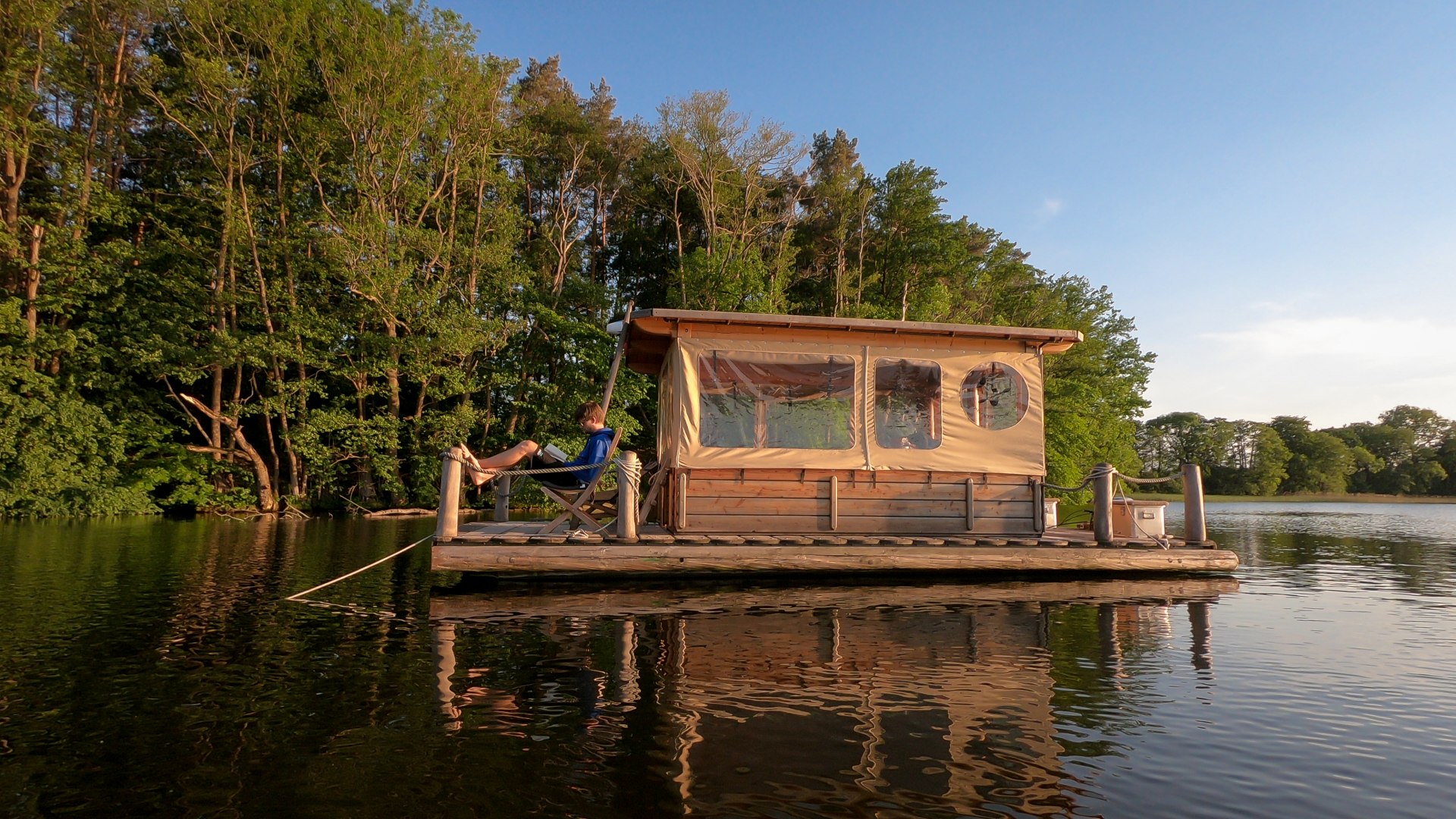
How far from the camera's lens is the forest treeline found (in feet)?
70.9

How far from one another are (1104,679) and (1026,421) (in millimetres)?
5551

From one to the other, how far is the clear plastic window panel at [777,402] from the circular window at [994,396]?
1670 mm

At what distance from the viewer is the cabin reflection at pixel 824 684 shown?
3381mm

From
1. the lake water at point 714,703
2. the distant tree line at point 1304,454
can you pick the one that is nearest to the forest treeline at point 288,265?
the lake water at point 714,703

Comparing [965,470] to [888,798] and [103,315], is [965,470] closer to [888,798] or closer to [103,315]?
[888,798]

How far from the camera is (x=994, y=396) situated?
1034 cm

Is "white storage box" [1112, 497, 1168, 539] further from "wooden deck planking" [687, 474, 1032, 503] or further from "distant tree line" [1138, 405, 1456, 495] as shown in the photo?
"distant tree line" [1138, 405, 1456, 495]

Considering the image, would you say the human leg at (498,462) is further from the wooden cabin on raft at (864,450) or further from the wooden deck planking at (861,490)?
the wooden deck planking at (861,490)

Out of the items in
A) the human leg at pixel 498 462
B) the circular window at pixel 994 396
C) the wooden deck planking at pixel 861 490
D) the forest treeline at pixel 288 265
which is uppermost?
the forest treeline at pixel 288 265

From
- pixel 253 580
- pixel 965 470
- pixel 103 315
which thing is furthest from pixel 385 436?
pixel 965 470

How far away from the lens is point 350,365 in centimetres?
2520

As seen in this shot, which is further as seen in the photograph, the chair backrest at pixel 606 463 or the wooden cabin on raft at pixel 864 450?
the wooden cabin on raft at pixel 864 450

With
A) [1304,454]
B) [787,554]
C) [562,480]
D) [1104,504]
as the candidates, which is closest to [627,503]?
[562,480]

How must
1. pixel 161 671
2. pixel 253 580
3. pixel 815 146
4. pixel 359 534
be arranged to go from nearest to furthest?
1. pixel 161 671
2. pixel 253 580
3. pixel 359 534
4. pixel 815 146
